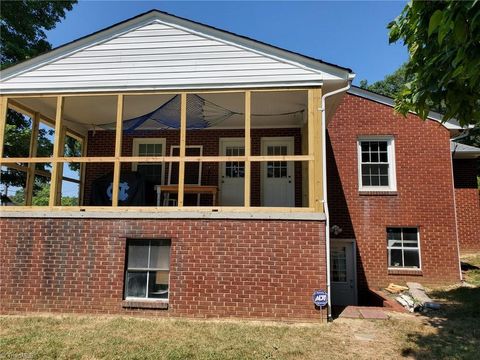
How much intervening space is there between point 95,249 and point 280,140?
18.3ft

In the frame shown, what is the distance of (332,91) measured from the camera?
769cm

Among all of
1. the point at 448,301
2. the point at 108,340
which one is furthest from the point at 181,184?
the point at 448,301

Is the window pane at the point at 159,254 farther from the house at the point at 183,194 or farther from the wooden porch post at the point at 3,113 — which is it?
the wooden porch post at the point at 3,113

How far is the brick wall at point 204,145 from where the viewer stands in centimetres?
1045

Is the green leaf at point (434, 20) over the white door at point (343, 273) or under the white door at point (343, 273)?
over

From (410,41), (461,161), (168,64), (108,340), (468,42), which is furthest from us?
(461,161)

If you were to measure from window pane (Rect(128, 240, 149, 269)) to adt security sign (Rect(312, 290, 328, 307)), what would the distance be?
3.03 meters

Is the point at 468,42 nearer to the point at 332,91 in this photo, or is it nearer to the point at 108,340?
the point at 332,91

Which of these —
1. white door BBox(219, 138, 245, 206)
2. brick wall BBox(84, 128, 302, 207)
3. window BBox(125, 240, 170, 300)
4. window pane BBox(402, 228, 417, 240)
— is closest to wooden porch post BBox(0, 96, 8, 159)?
brick wall BBox(84, 128, 302, 207)

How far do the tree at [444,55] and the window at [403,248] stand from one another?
23.3 ft

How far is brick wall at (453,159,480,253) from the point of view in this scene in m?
13.5

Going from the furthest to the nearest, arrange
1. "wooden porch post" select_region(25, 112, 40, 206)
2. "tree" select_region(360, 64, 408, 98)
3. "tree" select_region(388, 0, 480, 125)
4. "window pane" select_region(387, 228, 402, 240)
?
"tree" select_region(360, 64, 408, 98)
"window pane" select_region(387, 228, 402, 240)
"wooden porch post" select_region(25, 112, 40, 206)
"tree" select_region(388, 0, 480, 125)

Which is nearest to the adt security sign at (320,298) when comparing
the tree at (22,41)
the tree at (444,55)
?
the tree at (444,55)

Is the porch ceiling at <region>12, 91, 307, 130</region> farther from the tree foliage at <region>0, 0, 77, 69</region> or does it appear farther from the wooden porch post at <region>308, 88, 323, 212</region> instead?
the tree foliage at <region>0, 0, 77, 69</region>
